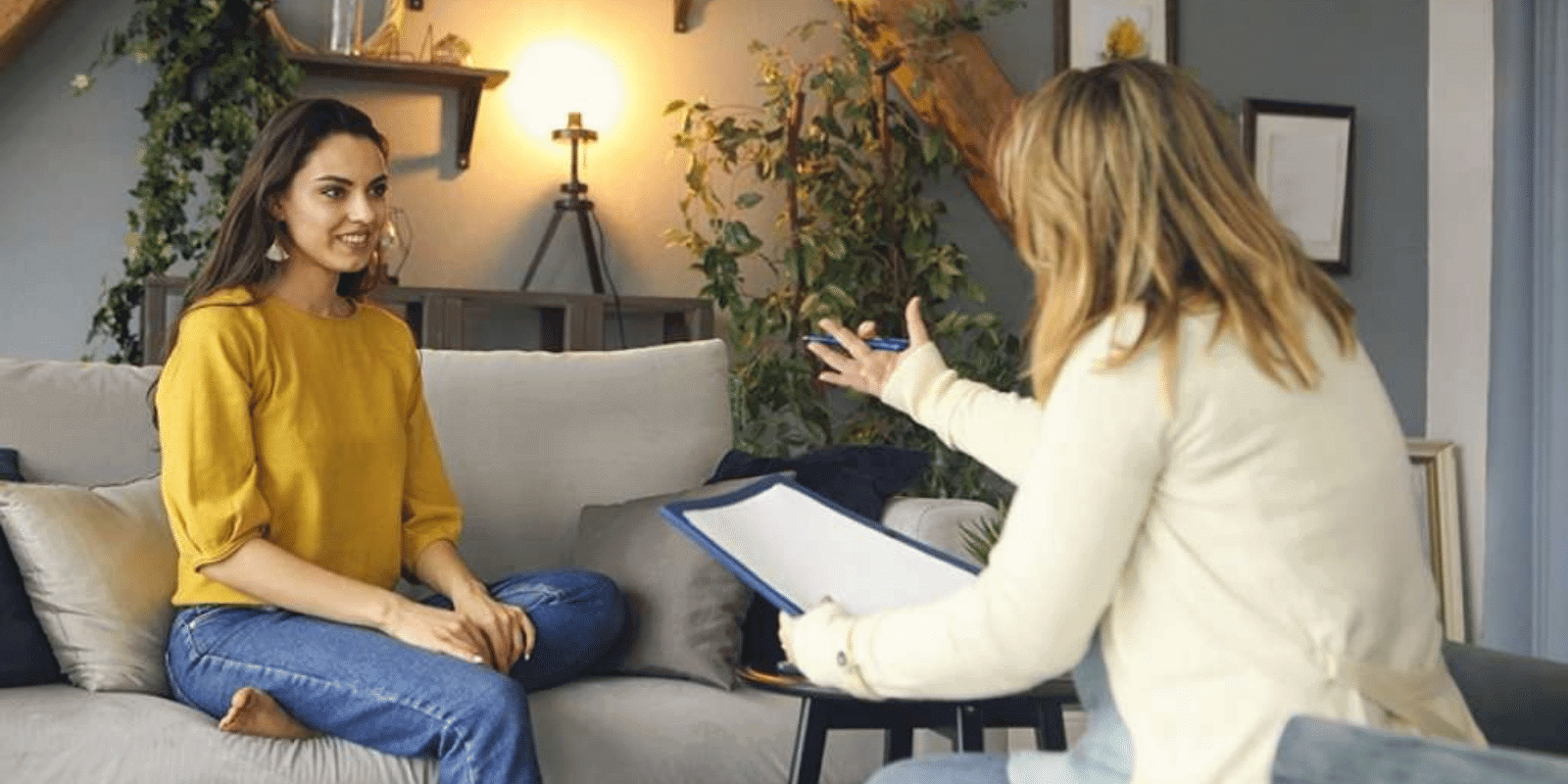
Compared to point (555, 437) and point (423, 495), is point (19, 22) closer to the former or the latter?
point (555, 437)

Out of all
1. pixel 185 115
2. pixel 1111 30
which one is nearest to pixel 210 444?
pixel 185 115

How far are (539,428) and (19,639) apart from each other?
86 centimetres

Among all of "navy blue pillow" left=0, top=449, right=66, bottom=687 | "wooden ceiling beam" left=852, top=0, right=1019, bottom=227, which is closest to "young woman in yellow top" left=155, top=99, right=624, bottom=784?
"navy blue pillow" left=0, top=449, right=66, bottom=687

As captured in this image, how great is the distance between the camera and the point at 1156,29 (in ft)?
16.8

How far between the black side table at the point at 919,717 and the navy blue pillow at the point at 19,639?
1.01 meters

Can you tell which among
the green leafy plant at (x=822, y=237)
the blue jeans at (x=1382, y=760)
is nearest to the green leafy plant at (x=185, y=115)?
the green leafy plant at (x=822, y=237)

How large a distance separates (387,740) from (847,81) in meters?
2.51

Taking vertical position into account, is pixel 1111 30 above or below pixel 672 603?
above

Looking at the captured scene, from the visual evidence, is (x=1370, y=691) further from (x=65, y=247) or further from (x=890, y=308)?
(x=65, y=247)

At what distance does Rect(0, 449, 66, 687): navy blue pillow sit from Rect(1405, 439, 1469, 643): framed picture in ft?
12.1

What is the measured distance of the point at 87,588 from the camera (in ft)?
8.27

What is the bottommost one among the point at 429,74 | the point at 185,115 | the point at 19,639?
the point at 19,639

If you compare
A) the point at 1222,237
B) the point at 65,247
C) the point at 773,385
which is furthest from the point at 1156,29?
the point at 1222,237

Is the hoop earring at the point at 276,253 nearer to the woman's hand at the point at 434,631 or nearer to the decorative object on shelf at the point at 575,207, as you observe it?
the woman's hand at the point at 434,631
